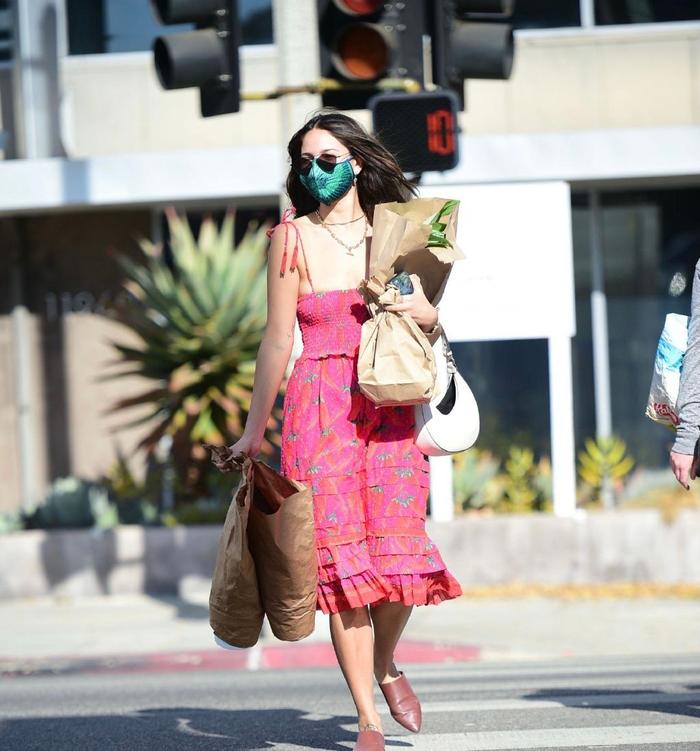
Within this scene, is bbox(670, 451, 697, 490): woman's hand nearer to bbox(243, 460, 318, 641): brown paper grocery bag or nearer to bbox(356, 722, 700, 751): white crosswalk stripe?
bbox(356, 722, 700, 751): white crosswalk stripe

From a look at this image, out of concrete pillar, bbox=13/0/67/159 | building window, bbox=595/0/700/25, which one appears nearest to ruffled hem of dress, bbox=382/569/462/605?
concrete pillar, bbox=13/0/67/159

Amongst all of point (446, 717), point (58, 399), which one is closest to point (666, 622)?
point (446, 717)

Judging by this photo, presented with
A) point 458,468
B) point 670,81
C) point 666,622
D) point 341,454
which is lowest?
point 666,622

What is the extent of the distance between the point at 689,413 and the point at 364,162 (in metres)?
1.26

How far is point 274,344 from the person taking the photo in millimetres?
4699

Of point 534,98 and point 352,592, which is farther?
point 534,98

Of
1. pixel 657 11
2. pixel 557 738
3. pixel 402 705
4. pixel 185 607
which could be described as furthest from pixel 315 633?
pixel 657 11

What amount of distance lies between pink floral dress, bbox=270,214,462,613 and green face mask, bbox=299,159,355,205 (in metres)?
0.26

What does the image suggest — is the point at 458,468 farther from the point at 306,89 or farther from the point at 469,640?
the point at 306,89

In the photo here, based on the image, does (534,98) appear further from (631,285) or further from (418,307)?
(418,307)

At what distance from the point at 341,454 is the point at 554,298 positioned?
6.33 meters

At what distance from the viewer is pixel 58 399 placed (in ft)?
47.1

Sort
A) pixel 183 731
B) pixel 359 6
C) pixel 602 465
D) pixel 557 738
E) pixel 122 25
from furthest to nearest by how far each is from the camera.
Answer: pixel 122 25
pixel 602 465
pixel 359 6
pixel 183 731
pixel 557 738

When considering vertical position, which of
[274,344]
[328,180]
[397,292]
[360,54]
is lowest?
[274,344]
